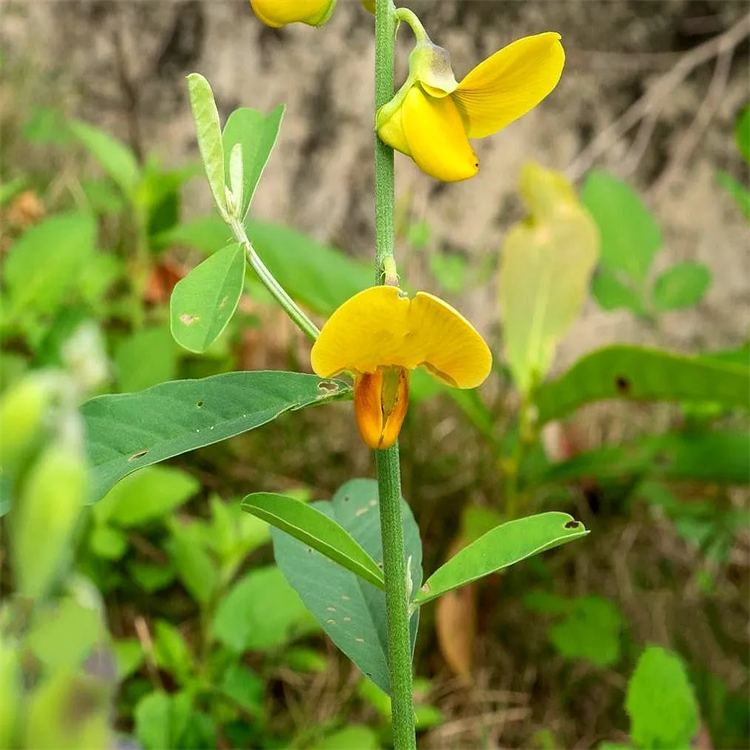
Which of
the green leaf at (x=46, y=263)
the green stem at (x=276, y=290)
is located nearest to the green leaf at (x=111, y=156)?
the green leaf at (x=46, y=263)

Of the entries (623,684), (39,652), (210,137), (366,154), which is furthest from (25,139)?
(39,652)

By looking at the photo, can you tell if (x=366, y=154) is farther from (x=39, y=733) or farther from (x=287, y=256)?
(x=39, y=733)

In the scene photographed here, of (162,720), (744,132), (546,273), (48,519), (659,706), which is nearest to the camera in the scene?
(48,519)

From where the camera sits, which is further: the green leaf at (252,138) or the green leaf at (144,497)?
the green leaf at (144,497)

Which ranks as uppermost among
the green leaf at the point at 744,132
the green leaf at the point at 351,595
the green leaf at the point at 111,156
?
the green leaf at the point at 111,156

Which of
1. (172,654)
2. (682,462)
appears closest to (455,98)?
(172,654)

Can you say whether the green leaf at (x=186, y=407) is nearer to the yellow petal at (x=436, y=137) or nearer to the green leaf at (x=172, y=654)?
the yellow petal at (x=436, y=137)

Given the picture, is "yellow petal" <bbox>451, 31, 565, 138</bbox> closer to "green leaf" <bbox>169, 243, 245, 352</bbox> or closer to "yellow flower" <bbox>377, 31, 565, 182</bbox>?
"yellow flower" <bbox>377, 31, 565, 182</bbox>

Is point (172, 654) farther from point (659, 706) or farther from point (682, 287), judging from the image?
point (682, 287)
